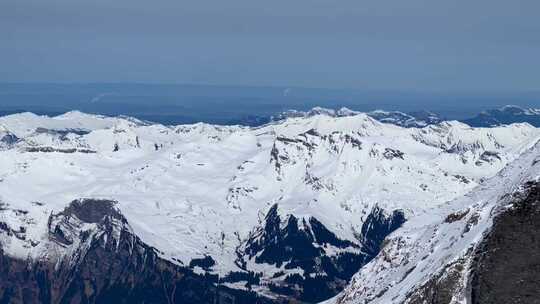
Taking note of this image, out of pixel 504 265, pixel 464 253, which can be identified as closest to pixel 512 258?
pixel 504 265

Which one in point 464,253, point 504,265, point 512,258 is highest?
point 512,258

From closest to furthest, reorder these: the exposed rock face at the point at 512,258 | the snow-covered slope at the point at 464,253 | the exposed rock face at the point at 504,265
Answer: the exposed rock face at the point at 512,258
the exposed rock face at the point at 504,265
the snow-covered slope at the point at 464,253

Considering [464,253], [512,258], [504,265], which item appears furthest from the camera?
[464,253]

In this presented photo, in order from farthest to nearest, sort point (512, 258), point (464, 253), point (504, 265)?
point (464, 253)
point (512, 258)
point (504, 265)

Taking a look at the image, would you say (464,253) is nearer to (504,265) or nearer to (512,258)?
(512,258)

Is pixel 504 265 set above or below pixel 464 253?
above

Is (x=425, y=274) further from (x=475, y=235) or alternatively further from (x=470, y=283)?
(x=470, y=283)

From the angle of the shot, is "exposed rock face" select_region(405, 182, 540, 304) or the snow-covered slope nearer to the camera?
"exposed rock face" select_region(405, 182, 540, 304)

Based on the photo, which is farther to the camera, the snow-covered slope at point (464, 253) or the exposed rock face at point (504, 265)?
the snow-covered slope at point (464, 253)

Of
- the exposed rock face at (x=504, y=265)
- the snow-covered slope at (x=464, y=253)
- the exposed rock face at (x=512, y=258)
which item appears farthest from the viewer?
the snow-covered slope at (x=464, y=253)
